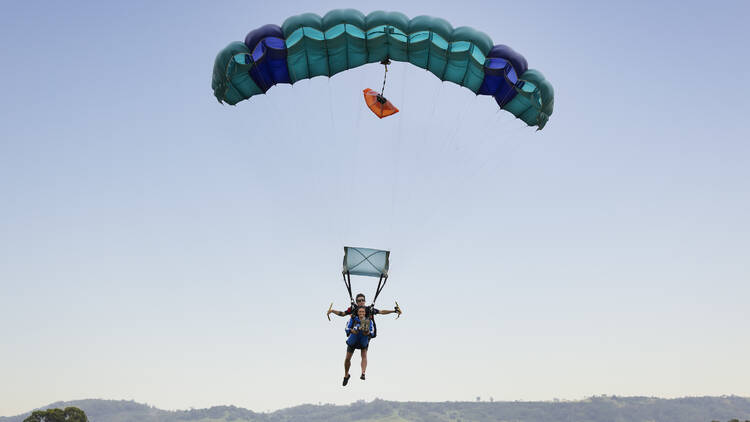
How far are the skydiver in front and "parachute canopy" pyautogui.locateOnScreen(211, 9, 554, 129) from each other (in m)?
6.81

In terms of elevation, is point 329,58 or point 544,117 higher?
point 329,58

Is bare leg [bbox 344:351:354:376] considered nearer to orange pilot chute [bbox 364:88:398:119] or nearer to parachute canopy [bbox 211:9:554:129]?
orange pilot chute [bbox 364:88:398:119]

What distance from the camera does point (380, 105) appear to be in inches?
680

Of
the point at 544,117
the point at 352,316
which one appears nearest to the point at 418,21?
the point at 544,117

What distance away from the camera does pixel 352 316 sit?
14.0 m

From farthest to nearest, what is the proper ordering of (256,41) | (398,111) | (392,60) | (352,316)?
(398,111), (392,60), (256,41), (352,316)

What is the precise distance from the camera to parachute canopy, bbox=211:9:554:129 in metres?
15.0

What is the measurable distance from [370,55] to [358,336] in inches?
293

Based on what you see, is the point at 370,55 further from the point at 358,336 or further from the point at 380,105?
the point at 358,336

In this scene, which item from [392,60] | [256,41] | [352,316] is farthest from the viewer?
[392,60]

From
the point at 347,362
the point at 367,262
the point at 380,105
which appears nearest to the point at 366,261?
the point at 367,262

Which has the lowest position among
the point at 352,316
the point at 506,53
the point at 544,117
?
the point at 352,316

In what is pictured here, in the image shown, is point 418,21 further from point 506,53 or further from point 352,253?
point 352,253

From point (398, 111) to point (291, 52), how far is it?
3796mm
